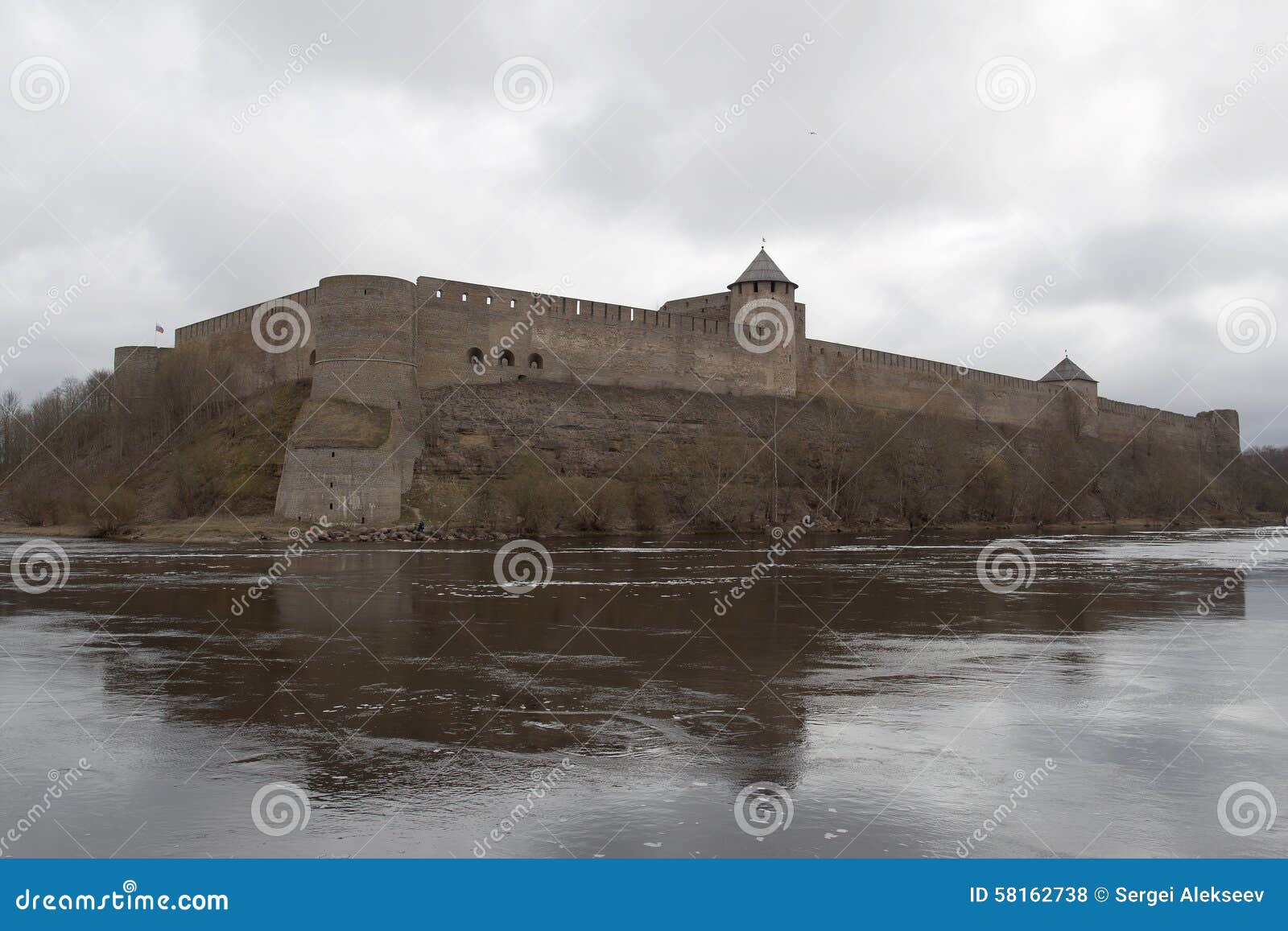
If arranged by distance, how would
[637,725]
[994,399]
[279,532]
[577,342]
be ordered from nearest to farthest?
[637,725] < [279,532] < [577,342] < [994,399]

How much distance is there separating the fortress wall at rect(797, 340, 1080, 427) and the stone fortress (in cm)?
10

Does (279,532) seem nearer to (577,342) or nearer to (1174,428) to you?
(577,342)

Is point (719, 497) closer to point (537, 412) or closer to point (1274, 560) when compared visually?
point (537, 412)

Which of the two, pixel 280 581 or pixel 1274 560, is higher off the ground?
pixel 1274 560

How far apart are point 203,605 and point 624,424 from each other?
3020 cm

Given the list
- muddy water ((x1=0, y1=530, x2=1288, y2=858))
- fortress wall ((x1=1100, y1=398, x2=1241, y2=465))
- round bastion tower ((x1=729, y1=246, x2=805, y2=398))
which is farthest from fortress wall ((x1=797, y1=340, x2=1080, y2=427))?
muddy water ((x1=0, y1=530, x2=1288, y2=858))

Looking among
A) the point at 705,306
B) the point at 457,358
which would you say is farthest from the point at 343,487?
the point at 705,306

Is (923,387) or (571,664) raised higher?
(923,387)

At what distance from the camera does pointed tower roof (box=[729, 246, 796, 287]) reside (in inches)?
1988

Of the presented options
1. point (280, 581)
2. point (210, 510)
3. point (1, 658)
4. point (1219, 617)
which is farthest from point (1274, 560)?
point (210, 510)

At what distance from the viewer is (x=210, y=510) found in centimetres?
3603

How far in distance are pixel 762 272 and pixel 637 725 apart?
4548cm

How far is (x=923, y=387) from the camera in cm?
5916

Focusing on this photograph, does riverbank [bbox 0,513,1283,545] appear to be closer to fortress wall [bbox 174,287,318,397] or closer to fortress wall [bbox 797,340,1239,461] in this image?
fortress wall [bbox 174,287,318,397]
